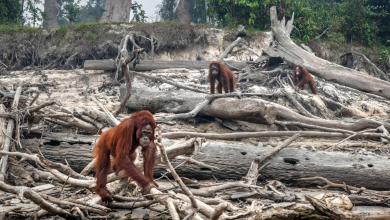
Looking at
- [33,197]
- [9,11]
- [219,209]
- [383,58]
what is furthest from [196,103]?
[9,11]

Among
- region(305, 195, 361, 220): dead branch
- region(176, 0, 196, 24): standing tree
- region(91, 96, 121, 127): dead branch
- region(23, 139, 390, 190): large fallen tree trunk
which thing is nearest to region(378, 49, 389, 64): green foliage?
region(176, 0, 196, 24): standing tree

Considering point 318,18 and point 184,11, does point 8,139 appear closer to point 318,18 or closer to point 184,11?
point 318,18

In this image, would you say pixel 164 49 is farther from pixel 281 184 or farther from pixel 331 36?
pixel 281 184

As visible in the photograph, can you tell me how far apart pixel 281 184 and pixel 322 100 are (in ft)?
20.6

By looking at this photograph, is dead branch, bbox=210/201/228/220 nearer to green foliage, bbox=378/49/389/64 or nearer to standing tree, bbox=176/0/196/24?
green foliage, bbox=378/49/389/64

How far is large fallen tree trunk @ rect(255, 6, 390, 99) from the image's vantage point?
29.9ft

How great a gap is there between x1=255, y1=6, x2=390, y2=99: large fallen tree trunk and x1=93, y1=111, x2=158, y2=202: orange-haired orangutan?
6897 mm

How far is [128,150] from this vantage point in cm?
425

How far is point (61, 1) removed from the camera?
31.7 meters

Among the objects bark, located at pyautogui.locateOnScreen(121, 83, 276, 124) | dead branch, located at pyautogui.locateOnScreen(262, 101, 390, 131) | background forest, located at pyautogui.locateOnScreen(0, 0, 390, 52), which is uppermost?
background forest, located at pyautogui.locateOnScreen(0, 0, 390, 52)

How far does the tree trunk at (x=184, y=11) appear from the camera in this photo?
22448 mm

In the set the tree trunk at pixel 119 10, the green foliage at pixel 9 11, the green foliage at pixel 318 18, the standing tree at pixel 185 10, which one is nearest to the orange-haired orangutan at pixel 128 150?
the green foliage at pixel 318 18

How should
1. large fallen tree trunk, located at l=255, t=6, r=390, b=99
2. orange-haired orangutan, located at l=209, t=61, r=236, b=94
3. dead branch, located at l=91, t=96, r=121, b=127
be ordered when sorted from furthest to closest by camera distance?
orange-haired orangutan, located at l=209, t=61, r=236, b=94 → large fallen tree trunk, located at l=255, t=6, r=390, b=99 → dead branch, located at l=91, t=96, r=121, b=127

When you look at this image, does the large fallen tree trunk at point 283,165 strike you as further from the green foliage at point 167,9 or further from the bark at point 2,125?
the green foliage at point 167,9
